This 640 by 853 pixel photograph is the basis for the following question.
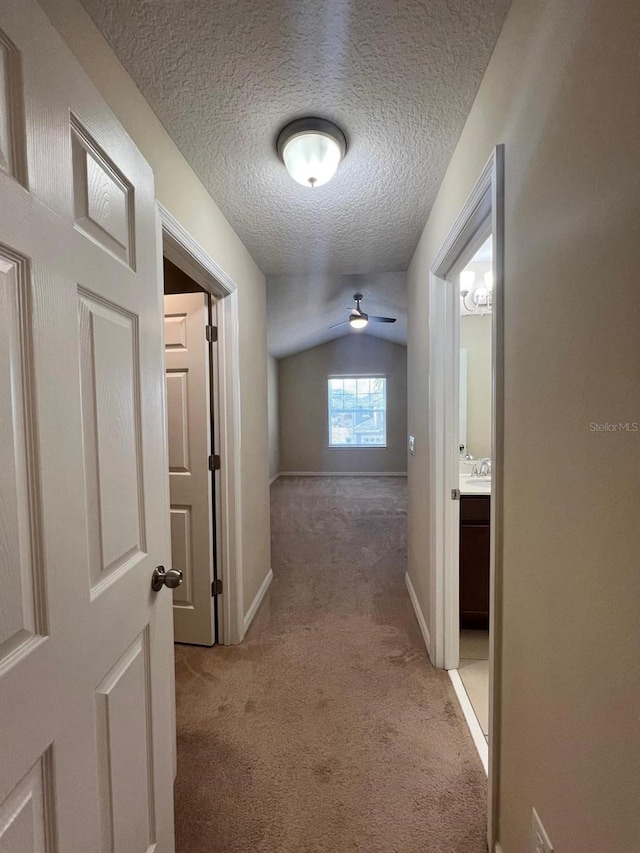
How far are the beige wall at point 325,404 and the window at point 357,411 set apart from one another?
0.13 metres

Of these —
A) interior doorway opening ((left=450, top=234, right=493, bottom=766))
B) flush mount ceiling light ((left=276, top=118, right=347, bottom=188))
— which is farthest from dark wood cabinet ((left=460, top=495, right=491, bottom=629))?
flush mount ceiling light ((left=276, top=118, right=347, bottom=188))

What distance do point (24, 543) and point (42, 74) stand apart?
76 centimetres

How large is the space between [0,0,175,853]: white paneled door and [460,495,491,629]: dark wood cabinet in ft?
5.65

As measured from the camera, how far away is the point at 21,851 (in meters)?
0.56

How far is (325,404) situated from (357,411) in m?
0.67

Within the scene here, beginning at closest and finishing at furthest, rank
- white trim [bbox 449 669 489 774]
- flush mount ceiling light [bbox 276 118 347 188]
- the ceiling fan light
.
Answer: flush mount ceiling light [bbox 276 118 347 188] < white trim [bbox 449 669 489 774] < the ceiling fan light

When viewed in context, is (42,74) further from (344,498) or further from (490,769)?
(344,498)

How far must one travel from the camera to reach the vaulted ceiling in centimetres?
96

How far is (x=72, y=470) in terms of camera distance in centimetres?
69

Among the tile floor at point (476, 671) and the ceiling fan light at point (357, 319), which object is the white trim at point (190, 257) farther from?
the ceiling fan light at point (357, 319)

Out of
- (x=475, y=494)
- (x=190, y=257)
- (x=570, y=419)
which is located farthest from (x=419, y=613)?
(x=190, y=257)

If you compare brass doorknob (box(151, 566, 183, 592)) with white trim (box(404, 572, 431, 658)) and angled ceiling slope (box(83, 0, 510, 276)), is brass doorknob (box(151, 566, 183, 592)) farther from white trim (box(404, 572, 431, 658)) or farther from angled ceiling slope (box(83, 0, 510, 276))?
white trim (box(404, 572, 431, 658))

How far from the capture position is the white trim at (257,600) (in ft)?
7.73

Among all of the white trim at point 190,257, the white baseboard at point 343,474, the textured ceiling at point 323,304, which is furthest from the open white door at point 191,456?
the white baseboard at point 343,474
